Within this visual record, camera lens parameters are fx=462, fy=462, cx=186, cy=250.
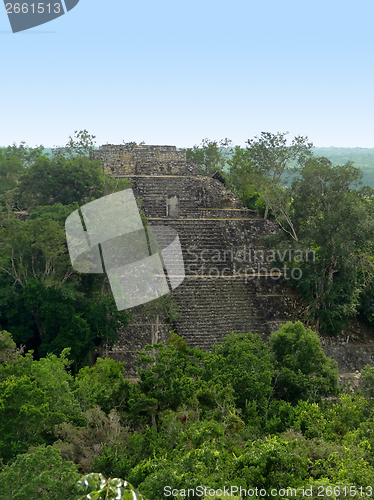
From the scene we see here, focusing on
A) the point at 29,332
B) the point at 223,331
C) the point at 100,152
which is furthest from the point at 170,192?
the point at 29,332

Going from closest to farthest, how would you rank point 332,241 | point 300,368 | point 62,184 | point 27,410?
point 27,410
point 300,368
point 332,241
point 62,184

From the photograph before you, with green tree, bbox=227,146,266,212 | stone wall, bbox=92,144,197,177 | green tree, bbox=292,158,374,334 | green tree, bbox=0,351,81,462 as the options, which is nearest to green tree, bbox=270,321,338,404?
green tree, bbox=292,158,374,334

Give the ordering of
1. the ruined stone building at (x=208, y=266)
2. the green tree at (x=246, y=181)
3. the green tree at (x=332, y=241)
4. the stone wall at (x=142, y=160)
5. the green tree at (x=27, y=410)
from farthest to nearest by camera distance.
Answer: the stone wall at (x=142, y=160) < the green tree at (x=246, y=181) < the ruined stone building at (x=208, y=266) < the green tree at (x=332, y=241) < the green tree at (x=27, y=410)

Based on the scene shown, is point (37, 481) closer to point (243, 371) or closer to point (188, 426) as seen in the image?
point (188, 426)

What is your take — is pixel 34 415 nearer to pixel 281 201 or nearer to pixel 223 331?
pixel 223 331

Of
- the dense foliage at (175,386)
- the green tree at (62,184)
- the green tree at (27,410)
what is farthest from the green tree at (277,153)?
the green tree at (27,410)

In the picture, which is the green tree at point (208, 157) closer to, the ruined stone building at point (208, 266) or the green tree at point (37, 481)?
the ruined stone building at point (208, 266)

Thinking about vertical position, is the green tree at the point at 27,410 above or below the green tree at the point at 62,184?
below

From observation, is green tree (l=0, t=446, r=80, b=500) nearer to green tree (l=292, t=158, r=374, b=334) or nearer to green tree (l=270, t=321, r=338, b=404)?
green tree (l=270, t=321, r=338, b=404)

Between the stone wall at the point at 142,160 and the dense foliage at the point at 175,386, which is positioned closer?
the dense foliage at the point at 175,386

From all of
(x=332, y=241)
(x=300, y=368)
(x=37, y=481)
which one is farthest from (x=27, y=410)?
(x=332, y=241)
